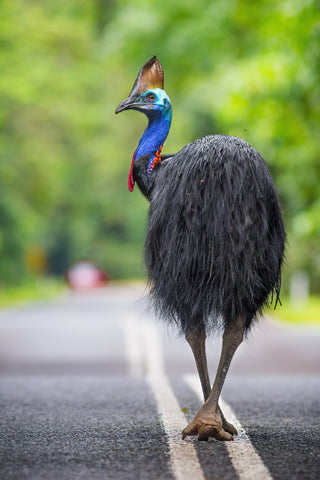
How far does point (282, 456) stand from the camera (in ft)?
15.2

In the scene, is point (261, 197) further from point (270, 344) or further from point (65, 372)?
point (270, 344)

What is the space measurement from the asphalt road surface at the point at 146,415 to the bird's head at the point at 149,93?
1.25 m

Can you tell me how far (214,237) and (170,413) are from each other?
1.66 m

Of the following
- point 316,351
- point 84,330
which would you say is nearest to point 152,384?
point 316,351

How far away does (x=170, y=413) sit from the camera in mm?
6121

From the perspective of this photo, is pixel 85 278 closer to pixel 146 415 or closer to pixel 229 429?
pixel 146 415

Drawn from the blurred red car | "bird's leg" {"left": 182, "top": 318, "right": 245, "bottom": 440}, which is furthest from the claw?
the blurred red car

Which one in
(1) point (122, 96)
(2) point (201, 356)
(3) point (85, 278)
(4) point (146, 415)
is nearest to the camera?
(2) point (201, 356)

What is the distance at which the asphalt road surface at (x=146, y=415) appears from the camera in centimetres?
438

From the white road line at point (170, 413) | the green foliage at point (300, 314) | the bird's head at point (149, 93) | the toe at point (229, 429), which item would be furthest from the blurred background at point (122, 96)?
the toe at point (229, 429)

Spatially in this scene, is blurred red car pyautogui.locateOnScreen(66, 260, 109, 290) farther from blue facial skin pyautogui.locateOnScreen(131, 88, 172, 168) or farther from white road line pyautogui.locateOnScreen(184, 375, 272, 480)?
white road line pyautogui.locateOnScreen(184, 375, 272, 480)

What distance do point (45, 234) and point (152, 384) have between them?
1834 inches

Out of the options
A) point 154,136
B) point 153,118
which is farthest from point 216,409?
point 153,118

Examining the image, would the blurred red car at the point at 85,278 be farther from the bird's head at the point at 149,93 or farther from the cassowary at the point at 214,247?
the cassowary at the point at 214,247
